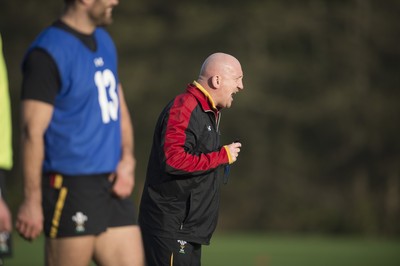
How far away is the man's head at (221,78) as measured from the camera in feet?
21.4

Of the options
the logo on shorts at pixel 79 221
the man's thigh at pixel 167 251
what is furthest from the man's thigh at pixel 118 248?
the man's thigh at pixel 167 251

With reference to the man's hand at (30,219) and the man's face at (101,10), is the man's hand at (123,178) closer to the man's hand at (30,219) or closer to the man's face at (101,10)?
the man's hand at (30,219)

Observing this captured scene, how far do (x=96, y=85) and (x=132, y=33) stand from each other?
3059 centimetres

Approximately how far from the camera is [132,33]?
35.3 metres

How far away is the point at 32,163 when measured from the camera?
4.73 metres

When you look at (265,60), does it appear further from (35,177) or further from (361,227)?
(35,177)

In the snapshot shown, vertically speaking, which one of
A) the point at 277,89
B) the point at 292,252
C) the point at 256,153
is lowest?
the point at 292,252

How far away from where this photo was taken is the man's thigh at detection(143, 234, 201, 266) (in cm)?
640

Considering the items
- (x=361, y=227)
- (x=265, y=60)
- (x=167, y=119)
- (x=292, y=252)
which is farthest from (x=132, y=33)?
(x=167, y=119)

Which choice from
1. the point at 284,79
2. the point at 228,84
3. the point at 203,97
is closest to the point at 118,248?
the point at 203,97

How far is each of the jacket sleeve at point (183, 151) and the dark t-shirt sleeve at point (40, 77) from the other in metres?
1.57

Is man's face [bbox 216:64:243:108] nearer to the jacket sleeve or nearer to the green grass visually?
the jacket sleeve

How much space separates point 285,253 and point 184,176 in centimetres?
1176

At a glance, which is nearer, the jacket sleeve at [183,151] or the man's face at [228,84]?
the jacket sleeve at [183,151]
